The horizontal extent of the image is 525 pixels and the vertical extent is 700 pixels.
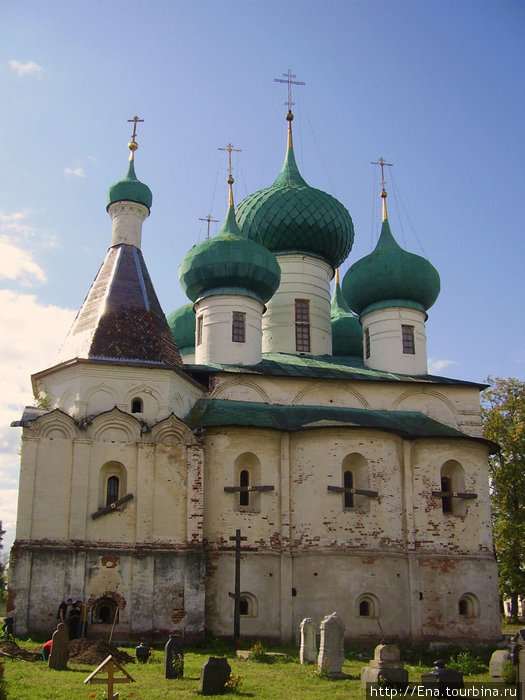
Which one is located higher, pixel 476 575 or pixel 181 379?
pixel 181 379

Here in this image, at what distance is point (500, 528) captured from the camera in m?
21.8

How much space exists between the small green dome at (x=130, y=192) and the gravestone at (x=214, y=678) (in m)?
12.3

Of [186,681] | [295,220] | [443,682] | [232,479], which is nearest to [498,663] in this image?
[443,682]

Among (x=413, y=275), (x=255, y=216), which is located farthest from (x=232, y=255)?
(x=413, y=275)

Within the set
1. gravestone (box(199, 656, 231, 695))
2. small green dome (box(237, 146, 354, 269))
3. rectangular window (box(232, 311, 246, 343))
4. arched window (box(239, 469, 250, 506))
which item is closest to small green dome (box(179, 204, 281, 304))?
rectangular window (box(232, 311, 246, 343))

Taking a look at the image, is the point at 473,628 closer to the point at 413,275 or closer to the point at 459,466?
the point at 459,466

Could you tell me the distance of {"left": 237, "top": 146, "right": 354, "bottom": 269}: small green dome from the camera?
70.9 ft

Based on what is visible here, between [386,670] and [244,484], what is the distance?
756 cm

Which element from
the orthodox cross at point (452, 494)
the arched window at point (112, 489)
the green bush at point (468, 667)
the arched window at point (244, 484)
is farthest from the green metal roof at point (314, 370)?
the green bush at point (468, 667)

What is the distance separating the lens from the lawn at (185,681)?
8.77 m

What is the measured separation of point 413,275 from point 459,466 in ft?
17.6

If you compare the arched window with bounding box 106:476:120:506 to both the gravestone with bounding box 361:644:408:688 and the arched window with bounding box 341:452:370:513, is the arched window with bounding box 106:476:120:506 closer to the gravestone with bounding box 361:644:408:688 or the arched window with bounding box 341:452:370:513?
the arched window with bounding box 341:452:370:513

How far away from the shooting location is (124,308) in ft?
55.5

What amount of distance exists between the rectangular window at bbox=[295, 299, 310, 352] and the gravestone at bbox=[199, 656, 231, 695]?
12486 mm
